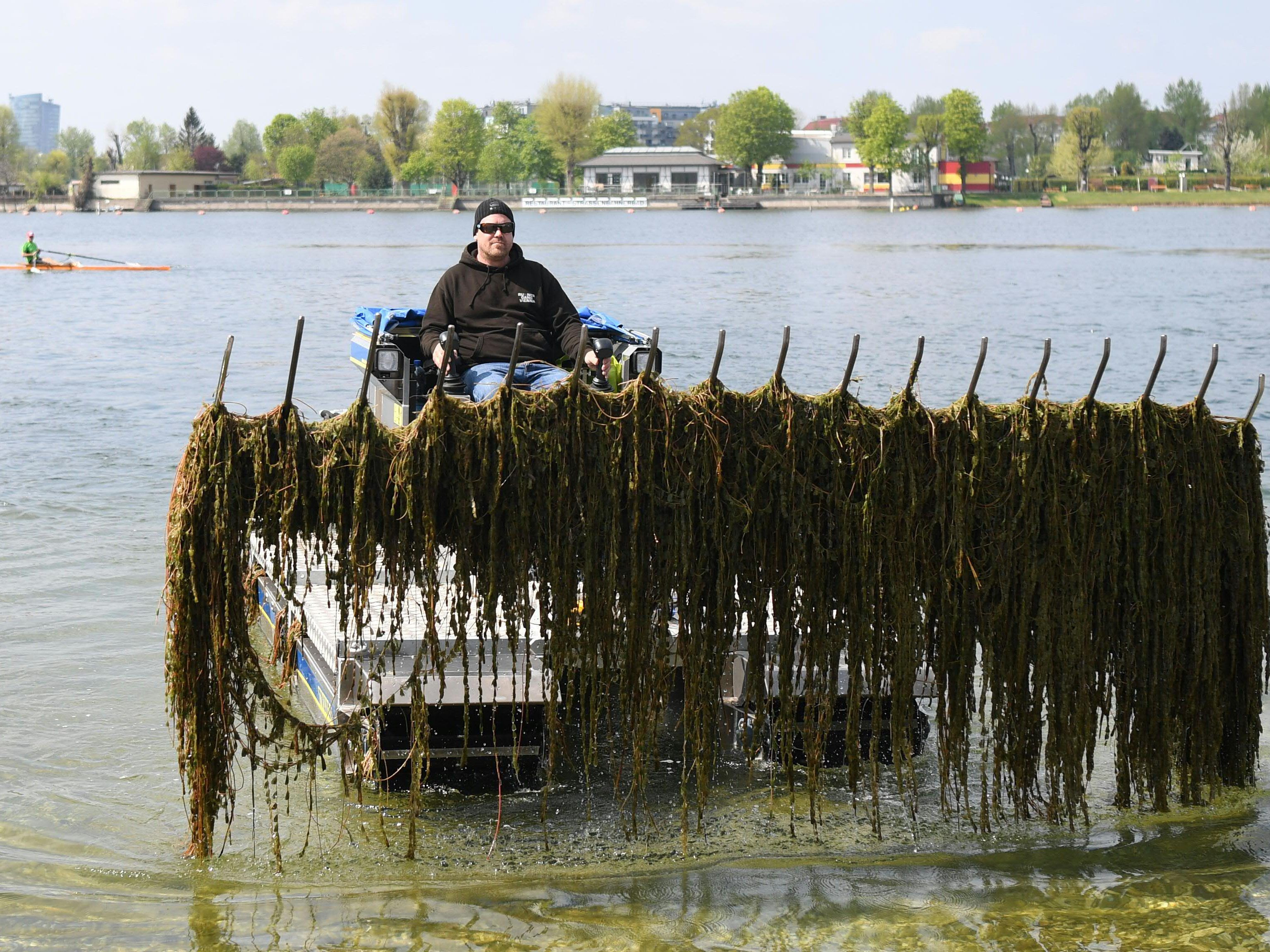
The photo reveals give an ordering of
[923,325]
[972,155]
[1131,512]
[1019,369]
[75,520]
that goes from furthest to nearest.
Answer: [972,155] → [923,325] → [1019,369] → [75,520] → [1131,512]

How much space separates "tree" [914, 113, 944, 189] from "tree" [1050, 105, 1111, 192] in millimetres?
16427

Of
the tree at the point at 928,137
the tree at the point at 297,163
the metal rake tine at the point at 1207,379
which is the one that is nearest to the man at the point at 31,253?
the metal rake tine at the point at 1207,379

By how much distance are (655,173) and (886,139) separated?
2852 cm

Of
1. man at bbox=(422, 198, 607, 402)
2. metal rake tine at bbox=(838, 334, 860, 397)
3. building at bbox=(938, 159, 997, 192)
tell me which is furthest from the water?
building at bbox=(938, 159, 997, 192)

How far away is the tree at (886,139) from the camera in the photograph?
17725 centimetres

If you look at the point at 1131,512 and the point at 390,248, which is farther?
the point at 390,248

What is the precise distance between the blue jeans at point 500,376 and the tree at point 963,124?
17713 centimetres

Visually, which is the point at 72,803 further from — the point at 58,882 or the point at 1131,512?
the point at 1131,512

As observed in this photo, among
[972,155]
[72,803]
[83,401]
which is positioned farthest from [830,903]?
[972,155]

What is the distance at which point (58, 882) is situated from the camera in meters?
7.17

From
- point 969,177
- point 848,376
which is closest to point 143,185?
point 969,177

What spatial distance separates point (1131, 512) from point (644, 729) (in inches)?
96.8

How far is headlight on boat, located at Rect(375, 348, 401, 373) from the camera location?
32.6ft

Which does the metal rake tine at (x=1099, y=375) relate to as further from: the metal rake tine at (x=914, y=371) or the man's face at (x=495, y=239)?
the man's face at (x=495, y=239)
